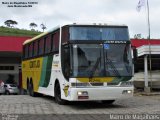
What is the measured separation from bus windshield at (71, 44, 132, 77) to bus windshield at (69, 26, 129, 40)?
35 cm

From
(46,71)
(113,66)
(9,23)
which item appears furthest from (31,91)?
(9,23)

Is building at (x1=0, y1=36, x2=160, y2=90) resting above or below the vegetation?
below

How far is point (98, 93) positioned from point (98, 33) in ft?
7.83

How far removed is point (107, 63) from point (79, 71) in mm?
1116

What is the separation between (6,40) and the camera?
134 feet

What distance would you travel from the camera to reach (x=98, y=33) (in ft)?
55.0

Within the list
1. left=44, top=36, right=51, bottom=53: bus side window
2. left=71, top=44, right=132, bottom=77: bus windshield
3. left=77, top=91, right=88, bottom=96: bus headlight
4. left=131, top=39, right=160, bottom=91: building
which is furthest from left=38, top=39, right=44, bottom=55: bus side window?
left=131, top=39, right=160, bottom=91: building

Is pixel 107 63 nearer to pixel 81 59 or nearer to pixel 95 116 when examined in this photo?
pixel 81 59

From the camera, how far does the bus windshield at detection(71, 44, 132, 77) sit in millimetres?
16016

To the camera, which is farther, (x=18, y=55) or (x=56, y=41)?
(x=18, y=55)

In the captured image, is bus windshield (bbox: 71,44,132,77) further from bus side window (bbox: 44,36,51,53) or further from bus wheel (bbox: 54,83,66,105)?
bus side window (bbox: 44,36,51,53)

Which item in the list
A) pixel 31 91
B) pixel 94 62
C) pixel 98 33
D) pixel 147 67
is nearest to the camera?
pixel 94 62

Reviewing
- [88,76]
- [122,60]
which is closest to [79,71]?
[88,76]

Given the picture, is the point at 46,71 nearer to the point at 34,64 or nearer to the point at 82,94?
the point at 34,64
